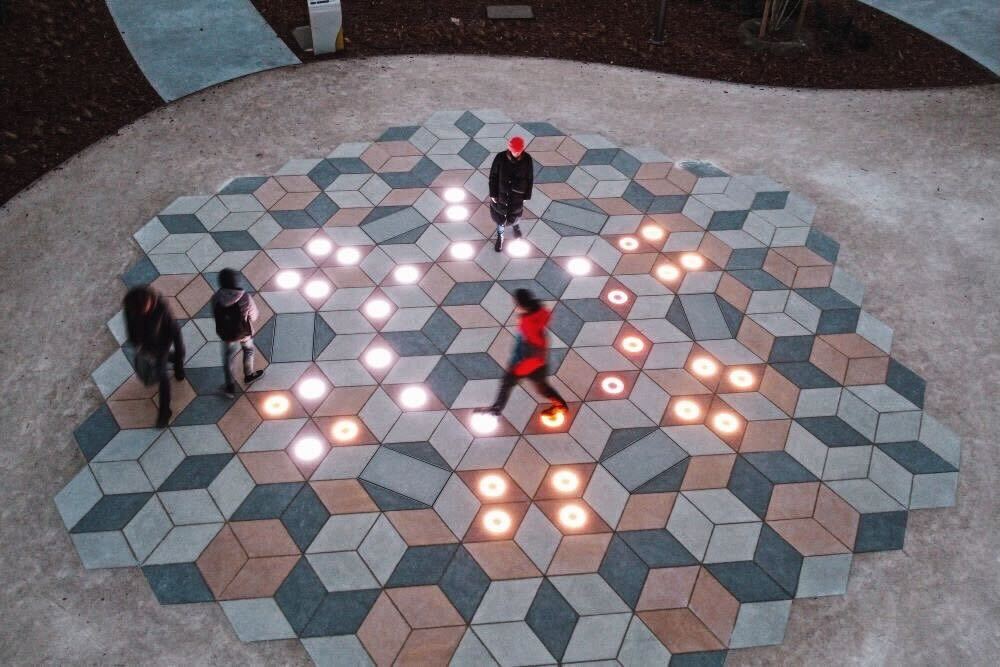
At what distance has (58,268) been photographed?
26.0 feet

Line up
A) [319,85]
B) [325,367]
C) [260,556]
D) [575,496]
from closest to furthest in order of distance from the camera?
1. [260,556]
2. [575,496]
3. [325,367]
4. [319,85]

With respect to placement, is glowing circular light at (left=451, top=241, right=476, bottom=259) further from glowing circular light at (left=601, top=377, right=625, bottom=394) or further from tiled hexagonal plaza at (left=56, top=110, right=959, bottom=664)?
glowing circular light at (left=601, top=377, right=625, bottom=394)

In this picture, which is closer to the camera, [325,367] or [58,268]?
[325,367]

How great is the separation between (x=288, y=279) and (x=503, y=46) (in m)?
6.21

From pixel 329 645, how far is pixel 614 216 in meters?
5.72

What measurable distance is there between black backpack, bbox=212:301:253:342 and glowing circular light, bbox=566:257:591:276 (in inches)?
138

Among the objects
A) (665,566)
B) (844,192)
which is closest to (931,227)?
(844,192)

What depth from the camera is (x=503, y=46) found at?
39.0 ft

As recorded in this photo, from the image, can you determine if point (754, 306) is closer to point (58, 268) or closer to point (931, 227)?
point (931, 227)

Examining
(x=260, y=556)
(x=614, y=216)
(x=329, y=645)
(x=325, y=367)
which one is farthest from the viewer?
(x=614, y=216)

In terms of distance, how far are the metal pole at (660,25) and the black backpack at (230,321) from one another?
8.79 meters

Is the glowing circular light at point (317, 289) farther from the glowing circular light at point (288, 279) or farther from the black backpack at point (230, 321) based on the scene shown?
the black backpack at point (230, 321)

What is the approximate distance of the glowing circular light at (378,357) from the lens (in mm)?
7109

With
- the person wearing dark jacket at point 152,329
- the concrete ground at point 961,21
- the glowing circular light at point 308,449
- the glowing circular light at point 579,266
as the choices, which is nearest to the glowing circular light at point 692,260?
the glowing circular light at point 579,266
